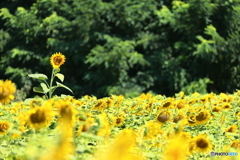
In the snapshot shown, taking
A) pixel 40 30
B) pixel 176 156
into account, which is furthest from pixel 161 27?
pixel 176 156

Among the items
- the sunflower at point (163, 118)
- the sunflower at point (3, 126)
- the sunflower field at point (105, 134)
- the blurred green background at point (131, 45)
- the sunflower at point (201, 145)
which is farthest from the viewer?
the blurred green background at point (131, 45)

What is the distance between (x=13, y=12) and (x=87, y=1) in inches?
103

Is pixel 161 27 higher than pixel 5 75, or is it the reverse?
pixel 161 27

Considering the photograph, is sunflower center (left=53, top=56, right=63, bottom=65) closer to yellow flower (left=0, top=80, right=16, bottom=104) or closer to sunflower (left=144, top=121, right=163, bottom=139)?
yellow flower (left=0, top=80, right=16, bottom=104)

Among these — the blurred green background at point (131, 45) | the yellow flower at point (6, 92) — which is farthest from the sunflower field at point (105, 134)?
the blurred green background at point (131, 45)

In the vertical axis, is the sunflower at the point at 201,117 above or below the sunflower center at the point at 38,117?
below

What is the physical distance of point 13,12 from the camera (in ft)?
38.6

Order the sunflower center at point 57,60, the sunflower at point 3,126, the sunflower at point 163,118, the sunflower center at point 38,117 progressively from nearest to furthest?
the sunflower center at point 38,117
the sunflower at point 3,126
the sunflower at point 163,118
the sunflower center at point 57,60

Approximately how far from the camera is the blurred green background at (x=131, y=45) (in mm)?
9422

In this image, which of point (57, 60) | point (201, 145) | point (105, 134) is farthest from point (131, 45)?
point (201, 145)

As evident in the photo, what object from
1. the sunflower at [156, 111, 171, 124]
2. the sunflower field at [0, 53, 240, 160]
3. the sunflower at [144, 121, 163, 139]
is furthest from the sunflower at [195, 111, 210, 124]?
the sunflower at [144, 121, 163, 139]

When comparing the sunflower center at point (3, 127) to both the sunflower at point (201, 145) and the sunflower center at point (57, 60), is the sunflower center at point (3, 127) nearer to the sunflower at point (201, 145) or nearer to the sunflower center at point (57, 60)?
the sunflower at point (201, 145)

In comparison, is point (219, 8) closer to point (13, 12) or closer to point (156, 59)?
point (156, 59)

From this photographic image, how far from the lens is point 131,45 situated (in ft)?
31.5
